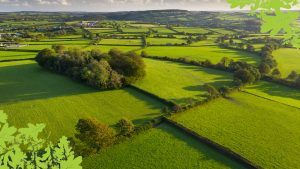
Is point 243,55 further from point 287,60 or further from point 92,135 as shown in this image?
point 92,135

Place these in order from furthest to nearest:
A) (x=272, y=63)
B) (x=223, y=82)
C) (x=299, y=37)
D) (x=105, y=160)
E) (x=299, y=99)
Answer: (x=272, y=63), (x=223, y=82), (x=299, y=99), (x=105, y=160), (x=299, y=37)

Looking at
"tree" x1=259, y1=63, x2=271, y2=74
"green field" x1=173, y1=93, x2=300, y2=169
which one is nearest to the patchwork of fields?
"green field" x1=173, y1=93, x2=300, y2=169

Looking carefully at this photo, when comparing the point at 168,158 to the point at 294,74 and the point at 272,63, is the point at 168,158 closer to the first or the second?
the point at 294,74

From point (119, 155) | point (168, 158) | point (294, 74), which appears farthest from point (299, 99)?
point (119, 155)

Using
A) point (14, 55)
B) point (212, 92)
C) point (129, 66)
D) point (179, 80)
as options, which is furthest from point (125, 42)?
point (212, 92)

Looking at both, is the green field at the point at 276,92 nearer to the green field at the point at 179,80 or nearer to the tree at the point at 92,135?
the green field at the point at 179,80

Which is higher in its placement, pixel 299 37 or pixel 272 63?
pixel 299 37

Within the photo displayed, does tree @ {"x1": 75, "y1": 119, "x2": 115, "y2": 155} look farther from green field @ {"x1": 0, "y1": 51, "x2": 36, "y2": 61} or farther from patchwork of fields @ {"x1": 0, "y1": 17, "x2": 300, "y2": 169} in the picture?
green field @ {"x1": 0, "y1": 51, "x2": 36, "y2": 61}
